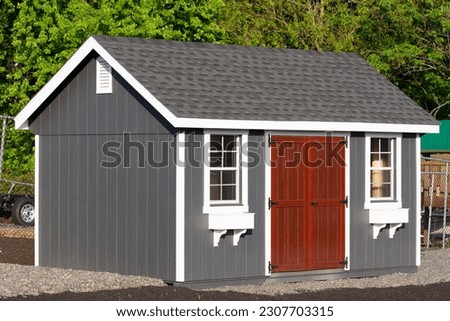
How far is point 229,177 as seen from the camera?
758 inches

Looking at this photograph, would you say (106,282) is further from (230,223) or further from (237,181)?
(237,181)

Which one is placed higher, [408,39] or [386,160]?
[408,39]

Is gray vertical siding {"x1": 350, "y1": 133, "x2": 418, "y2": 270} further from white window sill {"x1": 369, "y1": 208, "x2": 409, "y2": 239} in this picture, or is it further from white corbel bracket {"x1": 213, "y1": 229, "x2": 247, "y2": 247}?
white corbel bracket {"x1": 213, "y1": 229, "x2": 247, "y2": 247}

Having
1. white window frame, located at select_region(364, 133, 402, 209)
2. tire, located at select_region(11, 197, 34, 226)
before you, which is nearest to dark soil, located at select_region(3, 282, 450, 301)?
white window frame, located at select_region(364, 133, 402, 209)

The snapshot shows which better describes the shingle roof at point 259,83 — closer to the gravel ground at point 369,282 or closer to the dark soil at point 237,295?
the gravel ground at point 369,282

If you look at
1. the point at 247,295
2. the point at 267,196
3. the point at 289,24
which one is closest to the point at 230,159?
the point at 267,196

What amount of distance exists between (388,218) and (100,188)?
4851 millimetres

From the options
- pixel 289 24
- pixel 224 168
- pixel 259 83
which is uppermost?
pixel 289 24

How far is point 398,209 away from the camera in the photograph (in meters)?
21.1

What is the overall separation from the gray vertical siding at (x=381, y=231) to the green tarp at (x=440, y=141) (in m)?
14.0

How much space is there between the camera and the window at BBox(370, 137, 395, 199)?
2122 centimetres

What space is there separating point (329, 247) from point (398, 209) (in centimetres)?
151

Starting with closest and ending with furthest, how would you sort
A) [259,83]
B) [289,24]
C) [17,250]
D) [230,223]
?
[230,223]
[259,83]
[17,250]
[289,24]

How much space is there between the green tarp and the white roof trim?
1479 cm
